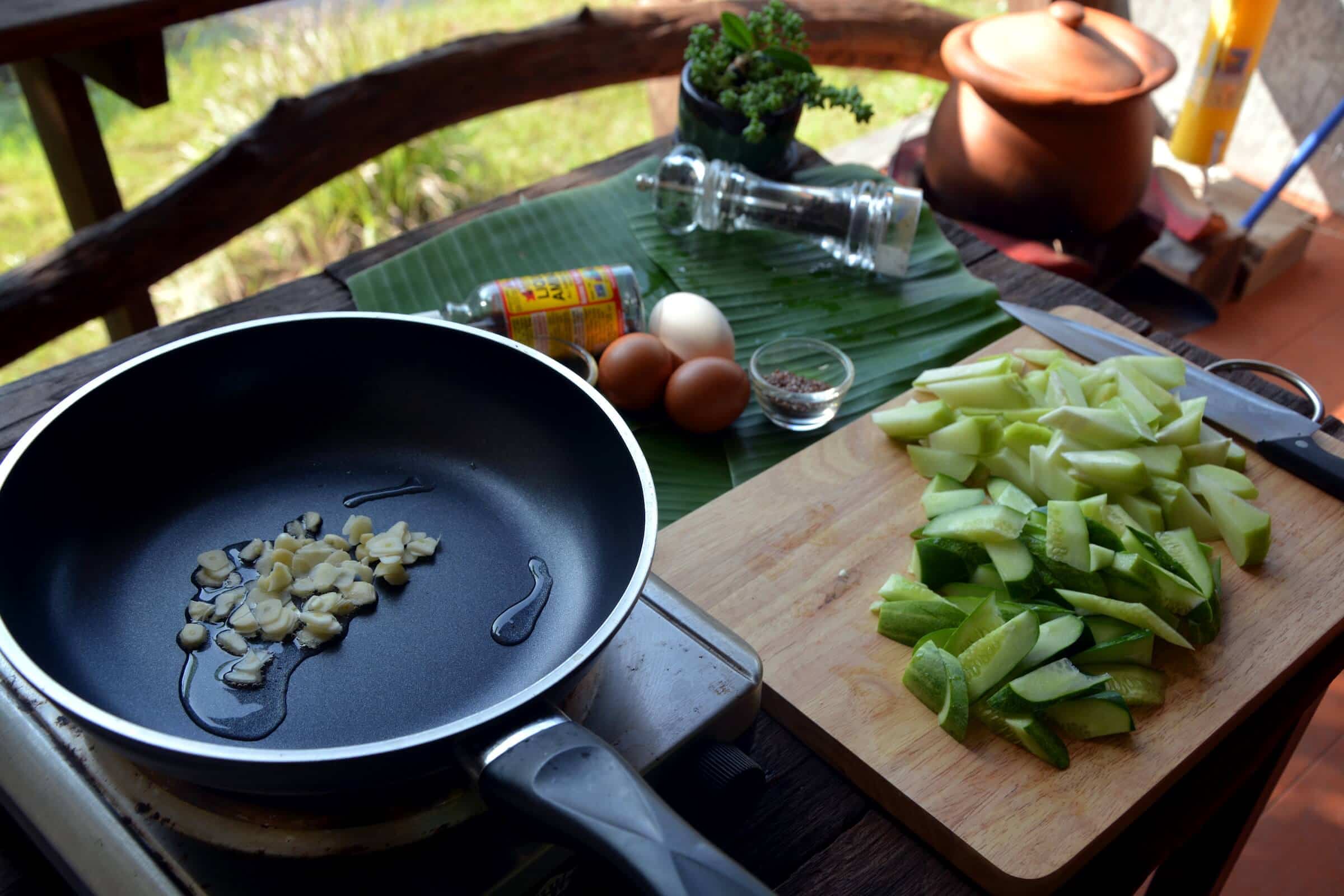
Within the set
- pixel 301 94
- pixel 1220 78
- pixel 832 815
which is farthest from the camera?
pixel 301 94

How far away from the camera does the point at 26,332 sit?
4.53 feet

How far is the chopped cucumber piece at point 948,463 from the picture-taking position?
0.98 m

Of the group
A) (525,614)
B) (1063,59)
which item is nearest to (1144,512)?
(525,614)

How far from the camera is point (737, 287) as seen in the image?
1280 millimetres

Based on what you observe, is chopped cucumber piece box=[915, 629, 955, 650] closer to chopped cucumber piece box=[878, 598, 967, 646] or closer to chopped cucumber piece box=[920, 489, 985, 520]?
chopped cucumber piece box=[878, 598, 967, 646]

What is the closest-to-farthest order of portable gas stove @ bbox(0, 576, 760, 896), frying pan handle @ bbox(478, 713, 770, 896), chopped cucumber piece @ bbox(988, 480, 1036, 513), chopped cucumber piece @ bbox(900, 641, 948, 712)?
frying pan handle @ bbox(478, 713, 770, 896) < portable gas stove @ bbox(0, 576, 760, 896) < chopped cucumber piece @ bbox(900, 641, 948, 712) < chopped cucumber piece @ bbox(988, 480, 1036, 513)

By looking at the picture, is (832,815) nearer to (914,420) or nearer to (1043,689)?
(1043,689)

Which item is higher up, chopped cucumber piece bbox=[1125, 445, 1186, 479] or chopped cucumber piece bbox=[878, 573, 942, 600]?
chopped cucumber piece bbox=[1125, 445, 1186, 479]

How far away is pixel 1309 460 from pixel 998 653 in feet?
1.54

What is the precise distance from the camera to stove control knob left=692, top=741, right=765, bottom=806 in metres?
0.60

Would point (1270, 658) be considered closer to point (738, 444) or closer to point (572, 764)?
point (738, 444)

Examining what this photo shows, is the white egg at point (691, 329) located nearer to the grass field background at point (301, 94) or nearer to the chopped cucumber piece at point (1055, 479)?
the chopped cucumber piece at point (1055, 479)

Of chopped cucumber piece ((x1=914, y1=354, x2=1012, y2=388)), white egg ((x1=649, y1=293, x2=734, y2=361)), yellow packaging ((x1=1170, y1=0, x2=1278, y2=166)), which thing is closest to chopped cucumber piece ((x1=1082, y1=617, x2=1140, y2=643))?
chopped cucumber piece ((x1=914, y1=354, x2=1012, y2=388))

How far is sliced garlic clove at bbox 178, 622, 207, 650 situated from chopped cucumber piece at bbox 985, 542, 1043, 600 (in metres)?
0.58
